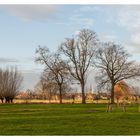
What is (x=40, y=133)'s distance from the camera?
17.2m

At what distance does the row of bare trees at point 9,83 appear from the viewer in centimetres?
8017

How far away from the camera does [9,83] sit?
8594cm

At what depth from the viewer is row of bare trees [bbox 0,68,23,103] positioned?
80.2 m

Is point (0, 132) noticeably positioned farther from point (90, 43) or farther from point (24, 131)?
point (90, 43)

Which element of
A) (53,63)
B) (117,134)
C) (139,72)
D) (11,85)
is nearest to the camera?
(117,134)

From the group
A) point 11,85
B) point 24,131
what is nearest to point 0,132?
point 24,131

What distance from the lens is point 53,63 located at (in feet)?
244

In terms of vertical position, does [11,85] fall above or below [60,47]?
below

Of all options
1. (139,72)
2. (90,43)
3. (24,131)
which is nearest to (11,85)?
(90,43)

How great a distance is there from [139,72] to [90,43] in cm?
999
